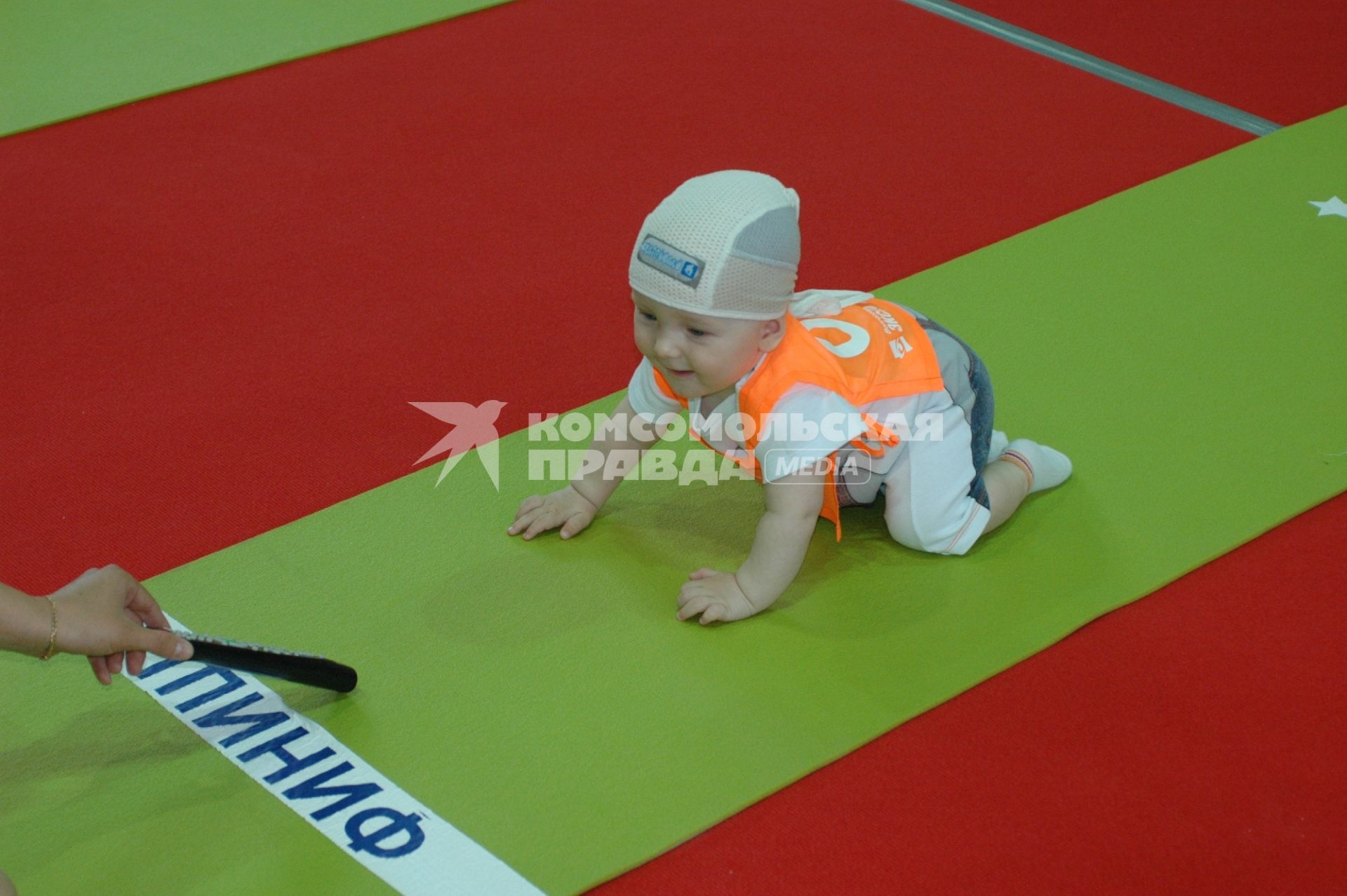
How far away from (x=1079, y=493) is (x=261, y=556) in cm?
121

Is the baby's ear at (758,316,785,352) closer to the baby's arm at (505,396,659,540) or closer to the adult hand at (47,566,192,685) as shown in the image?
the baby's arm at (505,396,659,540)

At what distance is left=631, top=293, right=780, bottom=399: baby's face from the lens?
163 cm

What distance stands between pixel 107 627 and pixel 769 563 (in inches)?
31.5

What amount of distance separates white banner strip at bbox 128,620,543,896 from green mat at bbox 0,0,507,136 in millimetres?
2057

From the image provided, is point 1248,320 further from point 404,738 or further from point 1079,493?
point 404,738

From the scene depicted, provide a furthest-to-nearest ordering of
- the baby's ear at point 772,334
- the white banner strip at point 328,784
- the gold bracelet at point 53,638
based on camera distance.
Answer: the baby's ear at point 772,334 → the white banner strip at point 328,784 → the gold bracelet at point 53,638

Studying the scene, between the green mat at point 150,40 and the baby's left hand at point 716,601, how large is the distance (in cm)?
230

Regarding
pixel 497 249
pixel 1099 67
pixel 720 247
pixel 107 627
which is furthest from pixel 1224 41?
pixel 107 627

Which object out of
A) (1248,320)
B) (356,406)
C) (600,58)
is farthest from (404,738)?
(600,58)

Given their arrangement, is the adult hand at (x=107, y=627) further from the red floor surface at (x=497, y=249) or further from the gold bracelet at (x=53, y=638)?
the red floor surface at (x=497, y=249)

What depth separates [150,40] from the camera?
3.62 meters

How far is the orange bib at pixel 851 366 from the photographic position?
1690 millimetres

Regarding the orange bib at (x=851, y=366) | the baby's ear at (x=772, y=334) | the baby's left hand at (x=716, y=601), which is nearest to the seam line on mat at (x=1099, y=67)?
the orange bib at (x=851, y=366)

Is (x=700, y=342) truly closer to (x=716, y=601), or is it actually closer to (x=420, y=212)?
(x=716, y=601)
